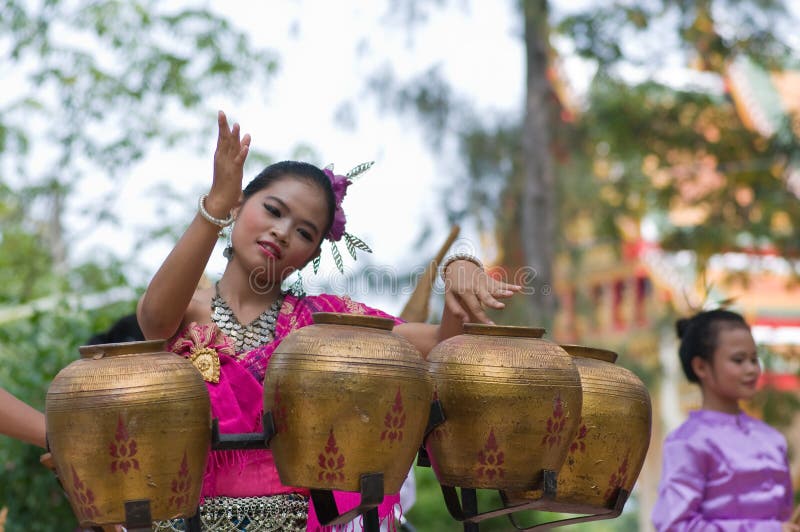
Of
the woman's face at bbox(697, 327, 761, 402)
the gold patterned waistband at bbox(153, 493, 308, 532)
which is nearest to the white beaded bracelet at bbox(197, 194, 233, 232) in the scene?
the gold patterned waistband at bbox(153, 493, 308, 532)

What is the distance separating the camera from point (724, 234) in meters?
8.77

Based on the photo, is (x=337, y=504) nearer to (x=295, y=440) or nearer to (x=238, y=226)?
(x=295, y=440)

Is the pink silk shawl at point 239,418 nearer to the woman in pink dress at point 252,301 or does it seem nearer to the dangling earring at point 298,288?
the woman in pink dress at point 252,301

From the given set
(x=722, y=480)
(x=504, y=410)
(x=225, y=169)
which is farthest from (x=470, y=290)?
(x=722, y=480)

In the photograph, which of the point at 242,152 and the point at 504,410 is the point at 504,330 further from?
the point at 242,152

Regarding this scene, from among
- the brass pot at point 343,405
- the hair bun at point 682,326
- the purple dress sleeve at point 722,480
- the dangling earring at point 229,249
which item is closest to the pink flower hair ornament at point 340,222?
the dangling earring at point 229,249

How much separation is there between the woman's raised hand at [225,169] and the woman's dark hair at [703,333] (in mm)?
2608

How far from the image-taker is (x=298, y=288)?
298cm

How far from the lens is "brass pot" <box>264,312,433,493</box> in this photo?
207 centimetres

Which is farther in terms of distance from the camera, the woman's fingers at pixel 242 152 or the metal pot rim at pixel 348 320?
the woman's fingers at pixel 242 152

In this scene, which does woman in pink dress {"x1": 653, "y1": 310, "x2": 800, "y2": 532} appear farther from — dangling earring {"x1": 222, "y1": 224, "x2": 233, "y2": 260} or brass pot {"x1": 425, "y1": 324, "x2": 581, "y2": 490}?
dangling earring {"x1": 222, "y1": 224, "x2": 233, "y2": 260}

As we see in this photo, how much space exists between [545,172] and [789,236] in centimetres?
239

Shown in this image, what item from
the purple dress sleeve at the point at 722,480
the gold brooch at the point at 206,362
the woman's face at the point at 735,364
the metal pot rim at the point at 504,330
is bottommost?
the purple dress sleeve at the point at 722,480

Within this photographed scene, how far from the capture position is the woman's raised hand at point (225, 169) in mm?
2324
